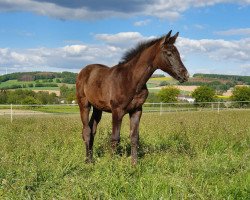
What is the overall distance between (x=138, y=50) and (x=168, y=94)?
218 feet

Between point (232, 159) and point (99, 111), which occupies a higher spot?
point (99, 111)

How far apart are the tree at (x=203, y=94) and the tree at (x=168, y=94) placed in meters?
4.79

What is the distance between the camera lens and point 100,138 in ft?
30.6

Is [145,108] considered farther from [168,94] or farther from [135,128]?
[135,128]

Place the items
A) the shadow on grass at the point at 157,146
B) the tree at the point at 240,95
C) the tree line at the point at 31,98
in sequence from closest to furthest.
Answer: the shadow on grass at the point at 157,146 < the tree line at the point at 31,98 < the tree at the point at 240,95

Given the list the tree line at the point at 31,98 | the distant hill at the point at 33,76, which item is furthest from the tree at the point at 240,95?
the distant hill at the point at 33,76

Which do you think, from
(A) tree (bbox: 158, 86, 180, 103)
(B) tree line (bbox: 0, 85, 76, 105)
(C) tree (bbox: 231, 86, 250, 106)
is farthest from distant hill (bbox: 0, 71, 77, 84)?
(C) tree (bbox: 231, 86, 250, 106)

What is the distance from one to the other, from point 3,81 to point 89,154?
69.9 meters

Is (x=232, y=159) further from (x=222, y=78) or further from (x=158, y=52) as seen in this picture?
(x=222, y=78)

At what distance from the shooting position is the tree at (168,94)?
71000 millimetres

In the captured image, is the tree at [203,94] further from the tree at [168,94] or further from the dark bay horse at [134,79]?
the dark bay horse at [134,79]

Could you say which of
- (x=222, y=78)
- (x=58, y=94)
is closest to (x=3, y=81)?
(x=58, y=94)

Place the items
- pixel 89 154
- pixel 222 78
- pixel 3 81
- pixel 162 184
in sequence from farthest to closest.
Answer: pixel 222 78
pixel 3 81
pixel 89 154
pixel 162 184

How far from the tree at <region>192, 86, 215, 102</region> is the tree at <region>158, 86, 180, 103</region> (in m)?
4.79
